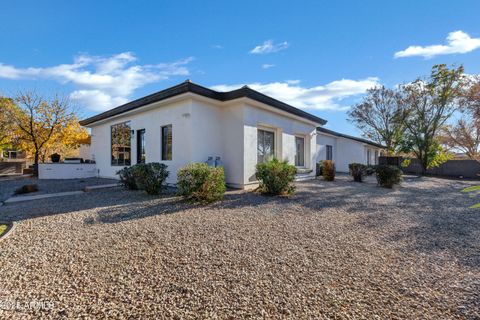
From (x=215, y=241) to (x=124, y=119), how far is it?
986cm

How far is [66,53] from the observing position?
10438 millimetres

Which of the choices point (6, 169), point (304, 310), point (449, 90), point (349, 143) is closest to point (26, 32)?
point (304, 310)

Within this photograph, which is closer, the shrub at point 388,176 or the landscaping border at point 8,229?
the landscaping border at point 8,229

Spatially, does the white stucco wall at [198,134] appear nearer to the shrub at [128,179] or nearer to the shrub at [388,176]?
the shrub at [128,179]

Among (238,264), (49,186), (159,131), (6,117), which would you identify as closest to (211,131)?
(159,131)

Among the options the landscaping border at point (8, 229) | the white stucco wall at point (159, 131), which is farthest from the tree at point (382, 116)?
the landscaping border at point (8, 229)

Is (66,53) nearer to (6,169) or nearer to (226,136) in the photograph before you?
(226,136)

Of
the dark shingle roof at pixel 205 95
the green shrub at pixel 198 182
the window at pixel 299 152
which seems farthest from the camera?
the window at pixel 299 152

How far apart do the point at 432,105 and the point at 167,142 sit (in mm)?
20185

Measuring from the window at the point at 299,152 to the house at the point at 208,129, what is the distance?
54 millimetres

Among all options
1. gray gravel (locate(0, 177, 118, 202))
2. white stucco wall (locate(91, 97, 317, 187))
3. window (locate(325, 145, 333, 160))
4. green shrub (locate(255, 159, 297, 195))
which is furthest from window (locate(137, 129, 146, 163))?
window (locate(325, 145, 333, 160))

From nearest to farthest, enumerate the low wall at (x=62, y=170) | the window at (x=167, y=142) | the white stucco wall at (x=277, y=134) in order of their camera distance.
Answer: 1. the white stucco wall at (x=277, y=134)
2. the window at (x=167, y=142)
3. the low wall at (x=62, y=170)

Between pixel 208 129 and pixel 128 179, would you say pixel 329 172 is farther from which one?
pixel 128 179

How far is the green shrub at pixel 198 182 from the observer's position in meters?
5.77
